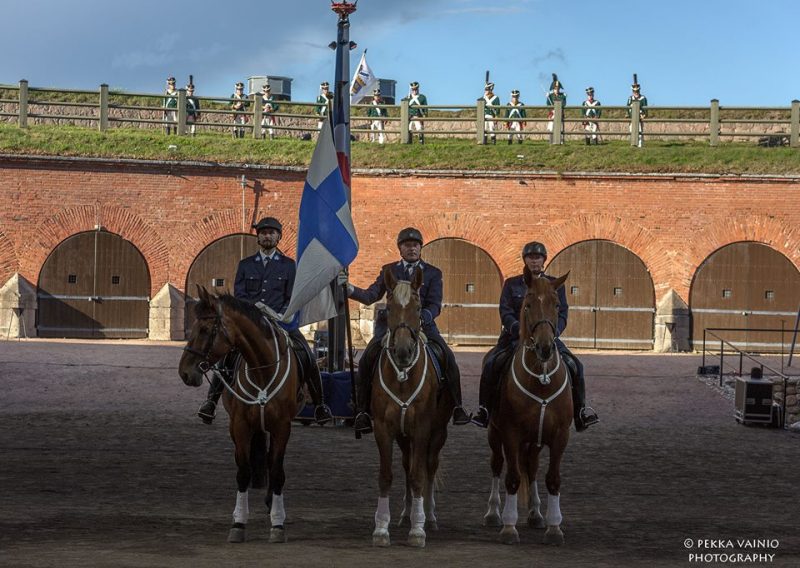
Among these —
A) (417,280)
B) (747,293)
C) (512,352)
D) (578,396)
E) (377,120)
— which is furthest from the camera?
(377,120)

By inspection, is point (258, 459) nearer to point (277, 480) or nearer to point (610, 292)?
point (277, 480)

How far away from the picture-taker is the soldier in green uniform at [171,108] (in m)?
35.0

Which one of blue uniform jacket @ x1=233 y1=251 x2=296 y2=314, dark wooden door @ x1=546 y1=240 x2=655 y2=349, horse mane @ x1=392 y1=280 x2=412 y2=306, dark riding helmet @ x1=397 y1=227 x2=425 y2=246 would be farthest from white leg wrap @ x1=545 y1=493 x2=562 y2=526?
dark wooden door @ x1=546 y1=240 x2=655 y2=349

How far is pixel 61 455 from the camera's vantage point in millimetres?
14664

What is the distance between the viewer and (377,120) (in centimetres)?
3528

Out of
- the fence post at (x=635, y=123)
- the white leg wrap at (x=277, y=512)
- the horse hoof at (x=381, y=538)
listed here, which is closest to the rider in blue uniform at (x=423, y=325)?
the white leg wrap at (x=277, y=512)

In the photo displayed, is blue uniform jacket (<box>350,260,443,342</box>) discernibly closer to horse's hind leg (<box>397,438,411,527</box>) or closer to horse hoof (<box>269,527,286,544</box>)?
horse's hind leg (<box>397,438,411,527</box>)

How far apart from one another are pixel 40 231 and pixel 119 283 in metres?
2.42

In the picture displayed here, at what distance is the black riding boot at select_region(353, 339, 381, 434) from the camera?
10.4 metres

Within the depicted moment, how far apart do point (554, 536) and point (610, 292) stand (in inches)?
902

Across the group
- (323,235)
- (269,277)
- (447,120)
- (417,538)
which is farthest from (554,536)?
(447,120)

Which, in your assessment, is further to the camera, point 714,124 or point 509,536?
point 714,124

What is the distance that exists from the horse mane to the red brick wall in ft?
73.1

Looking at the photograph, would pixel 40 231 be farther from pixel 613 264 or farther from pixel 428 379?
pixel 428 379
